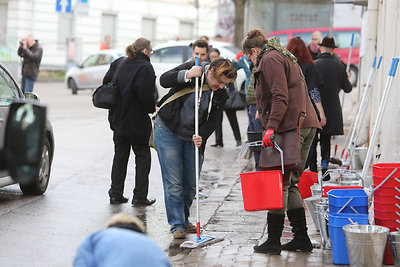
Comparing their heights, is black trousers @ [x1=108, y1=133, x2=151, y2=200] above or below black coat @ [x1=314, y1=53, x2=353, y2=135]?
below

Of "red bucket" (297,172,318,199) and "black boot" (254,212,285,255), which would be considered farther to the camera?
"red bucket" (297,172,318,199)

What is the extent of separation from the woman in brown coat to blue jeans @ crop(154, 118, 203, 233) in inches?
33.8

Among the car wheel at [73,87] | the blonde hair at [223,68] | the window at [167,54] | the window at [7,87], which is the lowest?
the car wheel at [73,87]

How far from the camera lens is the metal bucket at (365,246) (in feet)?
21.3

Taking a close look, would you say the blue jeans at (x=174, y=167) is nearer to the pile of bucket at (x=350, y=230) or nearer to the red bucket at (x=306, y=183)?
the pile of bucket at (x=350, y=230)

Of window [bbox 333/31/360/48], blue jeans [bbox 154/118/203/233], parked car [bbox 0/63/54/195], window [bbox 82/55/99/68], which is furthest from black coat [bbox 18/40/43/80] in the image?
blue jeans [bbox 154/118/203/233]

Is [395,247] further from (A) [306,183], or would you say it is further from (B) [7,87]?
(B) [7,87]

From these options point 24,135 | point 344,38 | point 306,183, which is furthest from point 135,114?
point 344,38

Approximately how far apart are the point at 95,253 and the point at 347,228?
3.12 meters

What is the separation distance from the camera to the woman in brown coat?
697cm

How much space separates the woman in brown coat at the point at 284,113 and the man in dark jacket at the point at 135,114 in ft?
6.93

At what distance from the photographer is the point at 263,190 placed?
22.7 feet

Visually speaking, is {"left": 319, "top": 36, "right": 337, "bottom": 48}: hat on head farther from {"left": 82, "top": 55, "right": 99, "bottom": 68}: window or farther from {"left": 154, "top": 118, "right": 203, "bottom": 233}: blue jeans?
{"left": 82, "top": 55, "right": 99, "bottom": 68}: window

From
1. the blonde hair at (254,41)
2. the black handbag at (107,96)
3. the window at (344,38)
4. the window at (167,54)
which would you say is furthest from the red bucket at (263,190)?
the window at (344,38)
